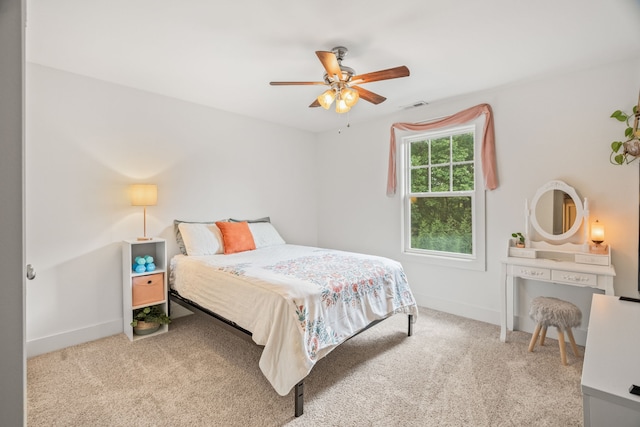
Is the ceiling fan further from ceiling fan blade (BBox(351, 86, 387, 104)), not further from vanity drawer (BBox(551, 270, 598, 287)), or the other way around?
vanity drawer (BBox(551, 270, 598, 287))

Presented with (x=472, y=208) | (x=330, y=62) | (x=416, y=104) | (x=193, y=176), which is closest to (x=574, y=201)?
(x=472, y=208)

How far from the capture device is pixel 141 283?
9.89 ft

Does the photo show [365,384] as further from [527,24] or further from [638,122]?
[638,122]

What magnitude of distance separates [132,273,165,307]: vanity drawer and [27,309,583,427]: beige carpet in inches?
14.8

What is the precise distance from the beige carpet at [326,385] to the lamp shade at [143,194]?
1344mm

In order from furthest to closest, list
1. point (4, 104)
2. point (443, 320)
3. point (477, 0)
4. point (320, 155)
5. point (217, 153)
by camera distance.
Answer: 1. point (320, 155)
2. point (217, 153)
3. point (443, 320)
4. point (477, 0)
5. point (4, 104)

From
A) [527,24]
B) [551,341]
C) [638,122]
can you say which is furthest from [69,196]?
[638,122]

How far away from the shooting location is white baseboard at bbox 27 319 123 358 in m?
2.65

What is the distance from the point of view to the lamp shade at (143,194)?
3.08 metres

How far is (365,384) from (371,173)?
115 inches

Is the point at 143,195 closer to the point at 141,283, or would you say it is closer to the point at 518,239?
the point at 141,283

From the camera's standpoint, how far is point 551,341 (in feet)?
9.52

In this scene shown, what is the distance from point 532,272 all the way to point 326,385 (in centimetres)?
213

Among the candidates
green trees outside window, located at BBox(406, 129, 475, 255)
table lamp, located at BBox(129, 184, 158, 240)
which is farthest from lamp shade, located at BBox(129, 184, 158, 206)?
green trees outside window, located at BBox(406, 129, 475, 255)
